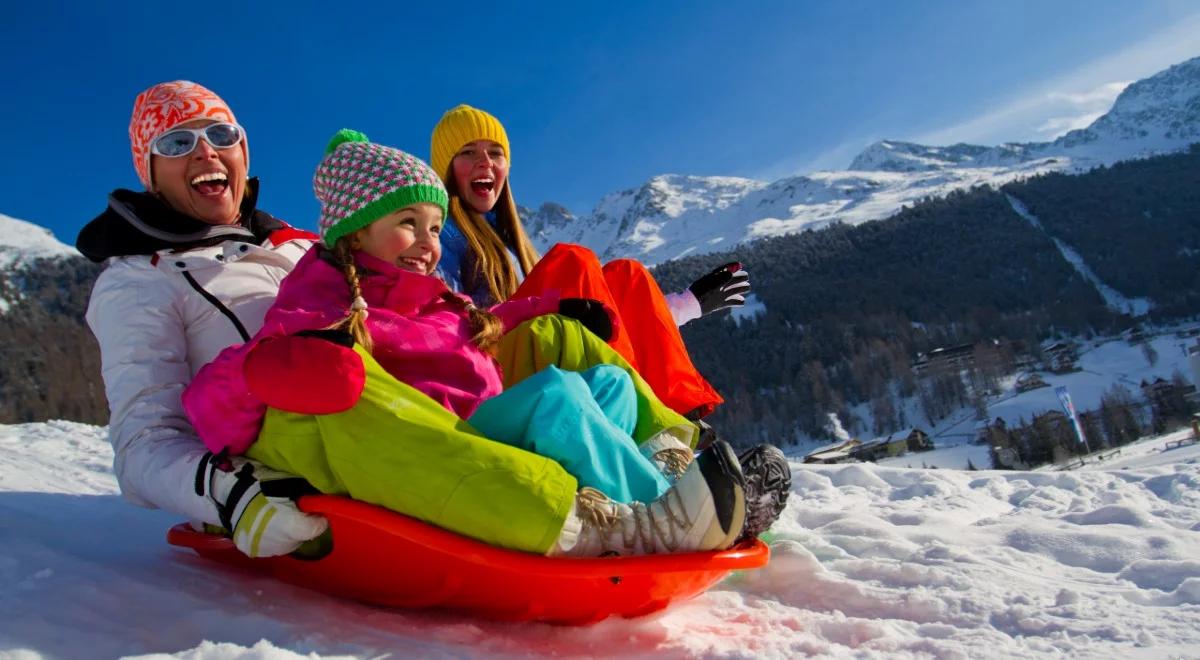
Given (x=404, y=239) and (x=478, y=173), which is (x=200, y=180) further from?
(x=478, y=173)

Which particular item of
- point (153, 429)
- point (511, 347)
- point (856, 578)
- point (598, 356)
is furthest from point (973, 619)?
point (153, 429)

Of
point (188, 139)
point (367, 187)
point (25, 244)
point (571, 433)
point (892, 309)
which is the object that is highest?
point (25, 244)

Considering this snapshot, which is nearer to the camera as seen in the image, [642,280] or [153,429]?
[153,429]

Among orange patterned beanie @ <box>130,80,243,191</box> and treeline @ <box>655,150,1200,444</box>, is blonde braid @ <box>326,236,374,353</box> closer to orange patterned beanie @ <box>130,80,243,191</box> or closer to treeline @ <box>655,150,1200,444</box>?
orange patterned beanie @ <box>130,80,243,191</box>

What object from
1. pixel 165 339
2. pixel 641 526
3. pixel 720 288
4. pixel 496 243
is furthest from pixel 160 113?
pixel 720 288

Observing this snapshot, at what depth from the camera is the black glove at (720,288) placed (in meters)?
3.33

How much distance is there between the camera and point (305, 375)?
1423 millimetres

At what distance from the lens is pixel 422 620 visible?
5.30 ft

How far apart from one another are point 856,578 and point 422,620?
1.13m

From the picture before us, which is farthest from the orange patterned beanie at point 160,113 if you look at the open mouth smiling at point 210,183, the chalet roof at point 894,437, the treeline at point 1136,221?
the treeline at point 1136,221

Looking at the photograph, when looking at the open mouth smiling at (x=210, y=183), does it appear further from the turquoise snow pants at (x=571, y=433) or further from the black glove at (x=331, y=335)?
the turquoise snow pants at (x=571, y=433)

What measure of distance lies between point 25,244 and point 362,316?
143m

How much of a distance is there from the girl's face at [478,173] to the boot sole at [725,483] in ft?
7.29

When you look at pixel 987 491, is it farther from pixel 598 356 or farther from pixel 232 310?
pixel 232 310
